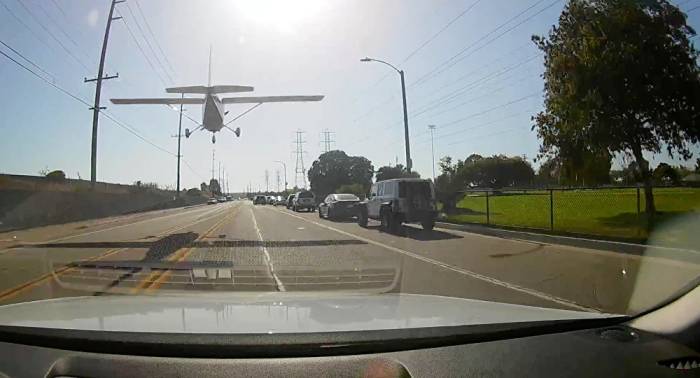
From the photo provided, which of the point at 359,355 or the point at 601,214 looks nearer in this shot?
the point at 359,355

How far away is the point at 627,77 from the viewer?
20250mm

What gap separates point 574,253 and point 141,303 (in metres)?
11.9

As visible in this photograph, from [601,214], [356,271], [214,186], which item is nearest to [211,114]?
[601,214]

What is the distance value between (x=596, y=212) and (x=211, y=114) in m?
22.9

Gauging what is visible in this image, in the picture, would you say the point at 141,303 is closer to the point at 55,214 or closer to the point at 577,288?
the point at 577,288

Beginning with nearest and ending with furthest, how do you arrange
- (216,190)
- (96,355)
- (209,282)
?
1. (96,355)
2. (209,282)
3. (216,190)

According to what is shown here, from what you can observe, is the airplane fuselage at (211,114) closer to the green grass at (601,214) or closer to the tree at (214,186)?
the green grass at (601,214)

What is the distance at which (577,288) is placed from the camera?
29.8 ft

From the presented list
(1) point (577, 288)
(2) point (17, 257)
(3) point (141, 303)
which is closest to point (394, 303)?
(3) point (141, 303)

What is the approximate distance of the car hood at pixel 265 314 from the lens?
142 inches

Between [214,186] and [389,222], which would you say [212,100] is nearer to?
[389,222]

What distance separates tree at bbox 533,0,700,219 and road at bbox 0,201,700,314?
7083mm

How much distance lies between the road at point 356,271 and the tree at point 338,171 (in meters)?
87.4

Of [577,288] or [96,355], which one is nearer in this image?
[96,355]
